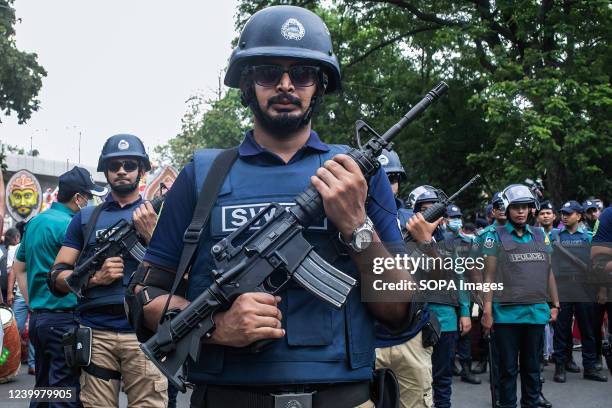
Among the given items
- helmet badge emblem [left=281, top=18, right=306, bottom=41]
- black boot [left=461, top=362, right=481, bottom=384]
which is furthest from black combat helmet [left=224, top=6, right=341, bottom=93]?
black boot [left=461, top=362, right=481, bottom=384]

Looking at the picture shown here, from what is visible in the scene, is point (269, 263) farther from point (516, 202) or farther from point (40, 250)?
point (516, 202)

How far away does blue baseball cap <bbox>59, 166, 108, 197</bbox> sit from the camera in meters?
5.79

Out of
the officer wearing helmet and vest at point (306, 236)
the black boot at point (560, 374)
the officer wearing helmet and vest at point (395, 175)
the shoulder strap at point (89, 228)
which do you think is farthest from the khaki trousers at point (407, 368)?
the black boot at point (560, 374)

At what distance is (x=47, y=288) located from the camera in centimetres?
551

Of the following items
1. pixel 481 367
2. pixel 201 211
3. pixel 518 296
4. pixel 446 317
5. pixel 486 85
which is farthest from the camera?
pixel 486 85

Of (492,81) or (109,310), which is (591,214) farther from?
(109,310)

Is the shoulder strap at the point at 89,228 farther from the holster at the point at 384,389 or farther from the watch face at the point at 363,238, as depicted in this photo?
the watch face at the point at 363,238

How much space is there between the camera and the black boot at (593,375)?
8.96 metres

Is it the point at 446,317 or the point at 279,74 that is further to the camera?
the point at 446,317

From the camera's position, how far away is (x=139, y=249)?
4.64 m

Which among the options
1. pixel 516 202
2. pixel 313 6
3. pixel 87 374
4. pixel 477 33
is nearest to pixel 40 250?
pixel 87 374

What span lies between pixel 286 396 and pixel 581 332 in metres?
8.10

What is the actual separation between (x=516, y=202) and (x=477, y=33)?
9675mm

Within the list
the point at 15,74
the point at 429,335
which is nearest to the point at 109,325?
the point at 429,335
